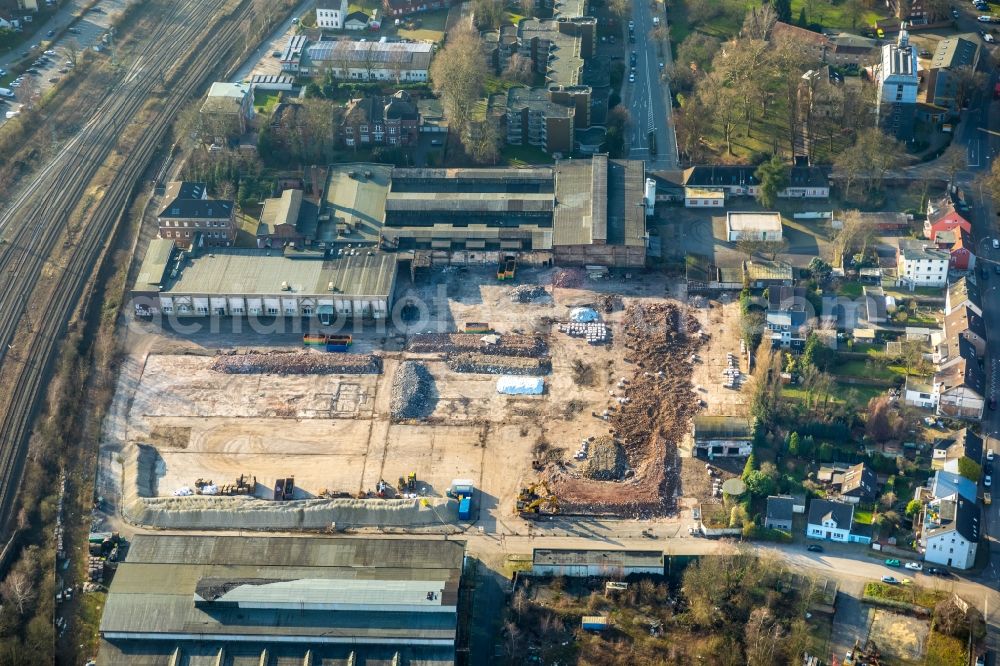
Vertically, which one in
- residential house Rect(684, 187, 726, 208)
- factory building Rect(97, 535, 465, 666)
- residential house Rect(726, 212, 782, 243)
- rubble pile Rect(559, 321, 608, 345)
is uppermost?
residential house Rect(684, 187, 726, 208)

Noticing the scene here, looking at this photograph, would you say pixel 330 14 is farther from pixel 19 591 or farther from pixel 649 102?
pixel 19 591

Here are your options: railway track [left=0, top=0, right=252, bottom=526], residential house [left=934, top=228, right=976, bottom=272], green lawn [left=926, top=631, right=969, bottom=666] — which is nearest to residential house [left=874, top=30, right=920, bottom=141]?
residential house [left=934, top=228, right=976, bottom=272]

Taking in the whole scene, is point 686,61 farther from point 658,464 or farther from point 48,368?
point 48,368

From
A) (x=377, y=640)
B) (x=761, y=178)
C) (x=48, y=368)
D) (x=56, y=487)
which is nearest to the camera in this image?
(x=377, y=640)

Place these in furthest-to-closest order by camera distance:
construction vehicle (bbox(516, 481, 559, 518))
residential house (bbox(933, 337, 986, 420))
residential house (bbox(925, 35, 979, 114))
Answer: residential house (bbox(925, 35, 979, 114))
residential house (bbox(933, 337, 986, 420))
construction vehicle (bbox(516, 481, 559, 518))

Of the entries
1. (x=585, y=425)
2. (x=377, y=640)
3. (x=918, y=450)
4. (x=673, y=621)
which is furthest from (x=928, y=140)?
(x=377, y=640)

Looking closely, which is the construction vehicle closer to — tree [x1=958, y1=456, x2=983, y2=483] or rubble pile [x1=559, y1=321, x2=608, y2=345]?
rubble pile [x1=559, y1=321, x2=608, y2=345]
